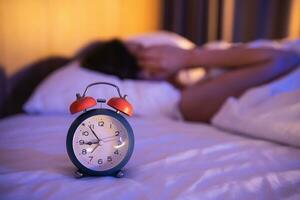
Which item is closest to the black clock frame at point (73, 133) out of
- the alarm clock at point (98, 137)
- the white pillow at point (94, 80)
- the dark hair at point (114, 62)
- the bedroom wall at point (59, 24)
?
the alarm clock at point (98, 137)

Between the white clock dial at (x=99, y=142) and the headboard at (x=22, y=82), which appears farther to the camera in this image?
the headboard at (x=22, y=82)

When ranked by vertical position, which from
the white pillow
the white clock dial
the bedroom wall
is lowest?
the white pillow

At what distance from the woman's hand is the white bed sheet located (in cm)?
48

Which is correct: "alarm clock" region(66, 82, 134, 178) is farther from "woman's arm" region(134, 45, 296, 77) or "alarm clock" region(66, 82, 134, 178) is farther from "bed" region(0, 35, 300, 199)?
"woman's arm" region(134, 45, 296, 77)

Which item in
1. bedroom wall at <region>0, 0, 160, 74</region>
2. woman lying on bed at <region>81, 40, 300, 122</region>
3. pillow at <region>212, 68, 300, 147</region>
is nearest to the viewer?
pillow at <region>212, 68, 300, 147</region>

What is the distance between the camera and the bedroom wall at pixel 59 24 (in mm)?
1384

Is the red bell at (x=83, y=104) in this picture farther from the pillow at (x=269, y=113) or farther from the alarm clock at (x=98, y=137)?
the pillow at (x=269, y=113)

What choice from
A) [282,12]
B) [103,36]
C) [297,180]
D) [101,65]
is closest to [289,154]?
[297,180]

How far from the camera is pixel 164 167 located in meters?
0.73

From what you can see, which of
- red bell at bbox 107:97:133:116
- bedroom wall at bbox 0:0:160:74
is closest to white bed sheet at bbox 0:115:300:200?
red bell at bbox 107:97:133:116

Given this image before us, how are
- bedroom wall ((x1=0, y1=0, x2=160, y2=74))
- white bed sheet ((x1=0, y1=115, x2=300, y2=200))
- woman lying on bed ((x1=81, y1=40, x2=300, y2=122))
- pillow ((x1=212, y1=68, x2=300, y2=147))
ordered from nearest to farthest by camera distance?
white bed sheet ((x1=0, y1=115, x2=300, y2=200)) < pillow ((x1=212, y1=68, x2=300, y2=147)) < woman lying on bed ((x1=81, y1=40, x2=300, y2=122)) < bedroom wall ((x1=0, y1=0, x2=160, y2=74))

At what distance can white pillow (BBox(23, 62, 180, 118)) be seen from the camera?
→ 127 centimetres

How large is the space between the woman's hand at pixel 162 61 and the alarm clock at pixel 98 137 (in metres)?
0.82

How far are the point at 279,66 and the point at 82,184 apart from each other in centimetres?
91
